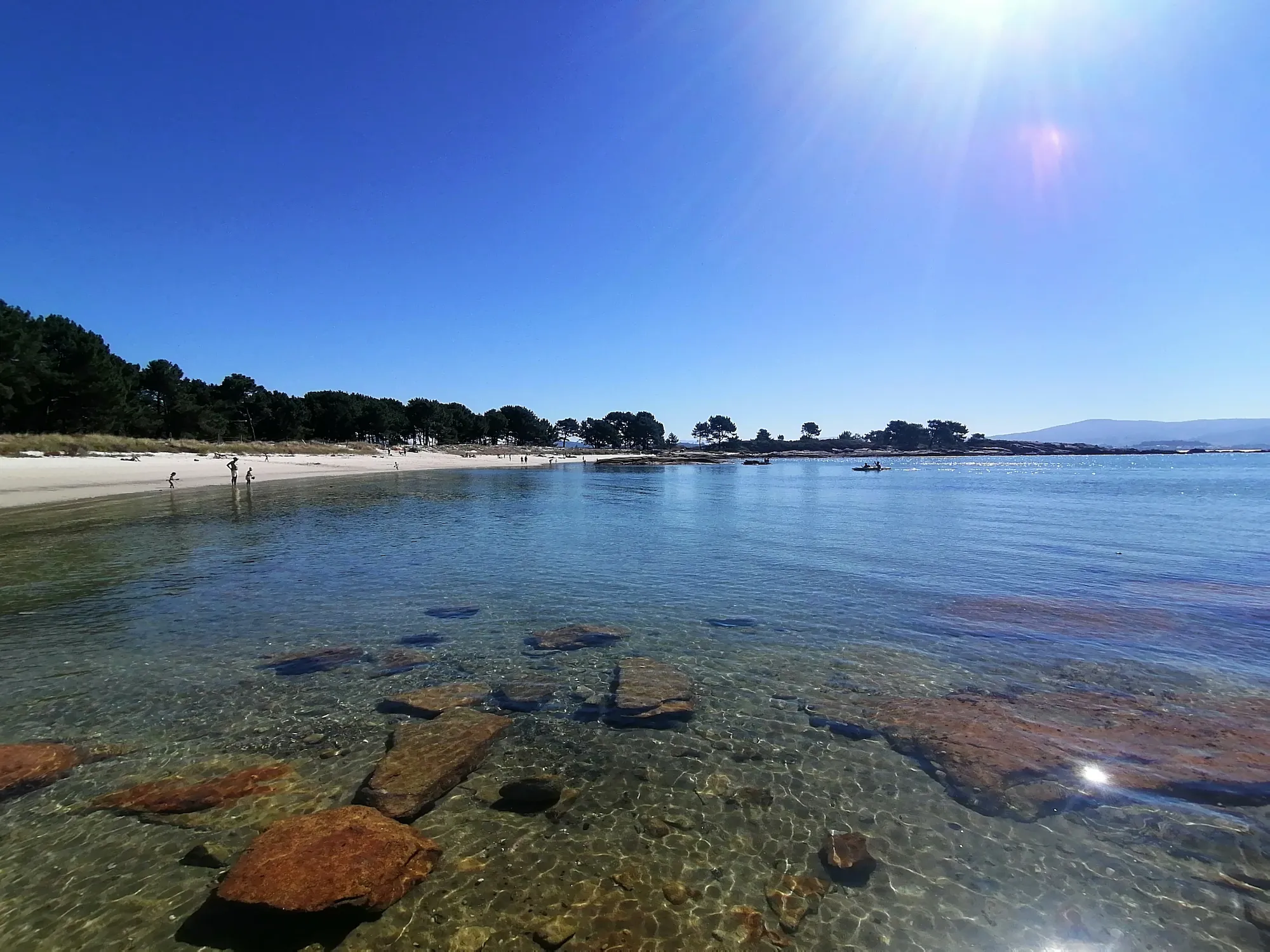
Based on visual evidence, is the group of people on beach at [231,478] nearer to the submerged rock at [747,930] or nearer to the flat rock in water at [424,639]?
the flat rock in water at [424,639]

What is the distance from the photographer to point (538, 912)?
506cm

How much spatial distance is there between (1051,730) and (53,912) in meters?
11.4

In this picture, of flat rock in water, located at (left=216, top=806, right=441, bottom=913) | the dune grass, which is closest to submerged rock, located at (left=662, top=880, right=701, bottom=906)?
flat rock in water, located at (left=216, top=806, right=441, bottom=913)

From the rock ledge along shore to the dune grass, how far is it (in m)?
64.5

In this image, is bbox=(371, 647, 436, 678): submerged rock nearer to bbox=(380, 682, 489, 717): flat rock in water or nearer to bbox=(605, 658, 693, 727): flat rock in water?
bbox=(380, 682, 489, 717): flat rock in water

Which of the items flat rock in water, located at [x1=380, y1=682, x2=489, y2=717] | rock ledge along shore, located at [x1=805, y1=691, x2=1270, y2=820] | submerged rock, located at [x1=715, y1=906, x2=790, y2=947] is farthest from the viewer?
flat rock in water, located at [x1=380, y1=682, x2=489, y2=717]

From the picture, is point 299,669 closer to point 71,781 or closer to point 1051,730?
point 71,781

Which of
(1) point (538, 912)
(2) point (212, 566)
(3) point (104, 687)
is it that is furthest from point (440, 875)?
(2) point (212, 566)

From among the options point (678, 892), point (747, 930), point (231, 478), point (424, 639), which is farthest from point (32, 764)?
point (231, 478)

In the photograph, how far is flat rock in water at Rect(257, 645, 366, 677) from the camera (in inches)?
421

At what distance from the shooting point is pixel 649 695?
967 cm

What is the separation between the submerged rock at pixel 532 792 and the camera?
669cm

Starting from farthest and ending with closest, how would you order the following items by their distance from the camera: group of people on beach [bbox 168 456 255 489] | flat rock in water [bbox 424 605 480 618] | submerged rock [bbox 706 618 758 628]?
1. group of people on beach [bbox 168 456 255 489]
2. flat rock in water [bbox 424 605 480 618]
3. submerged rock [bbox 706 618 758 628]

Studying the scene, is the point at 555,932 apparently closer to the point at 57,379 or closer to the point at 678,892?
the point at 678,892
